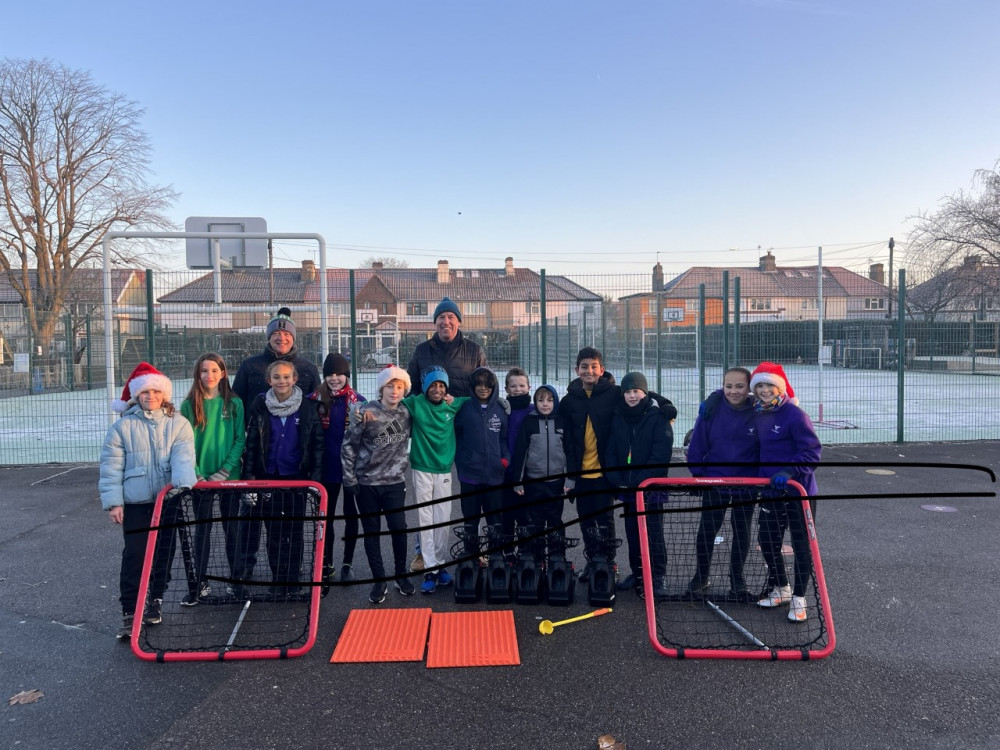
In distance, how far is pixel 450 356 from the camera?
5.74 m

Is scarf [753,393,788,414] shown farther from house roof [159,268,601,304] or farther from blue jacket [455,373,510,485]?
house roof [159,268,601,304]

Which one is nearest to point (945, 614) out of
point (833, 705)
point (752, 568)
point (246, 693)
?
point (752, 568)

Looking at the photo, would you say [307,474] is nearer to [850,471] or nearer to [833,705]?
[833,705]

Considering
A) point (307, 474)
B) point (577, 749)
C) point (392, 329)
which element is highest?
point (392, 329)

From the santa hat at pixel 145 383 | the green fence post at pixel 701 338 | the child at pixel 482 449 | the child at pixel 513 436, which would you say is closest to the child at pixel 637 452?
the child at pixel 513 436

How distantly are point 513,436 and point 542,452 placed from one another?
286mm

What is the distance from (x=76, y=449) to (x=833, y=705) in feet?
36.0

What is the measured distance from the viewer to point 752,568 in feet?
16.7

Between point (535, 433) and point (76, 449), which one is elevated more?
point (535, 433)

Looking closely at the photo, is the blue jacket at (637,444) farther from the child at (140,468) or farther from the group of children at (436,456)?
the child at (140,468)

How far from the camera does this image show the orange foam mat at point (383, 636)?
3896mm

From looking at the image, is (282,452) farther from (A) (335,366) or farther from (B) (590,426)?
(B) (590,426)

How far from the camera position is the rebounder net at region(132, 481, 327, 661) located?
4.06 meters

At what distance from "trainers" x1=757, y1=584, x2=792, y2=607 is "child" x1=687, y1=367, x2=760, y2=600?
12cm
